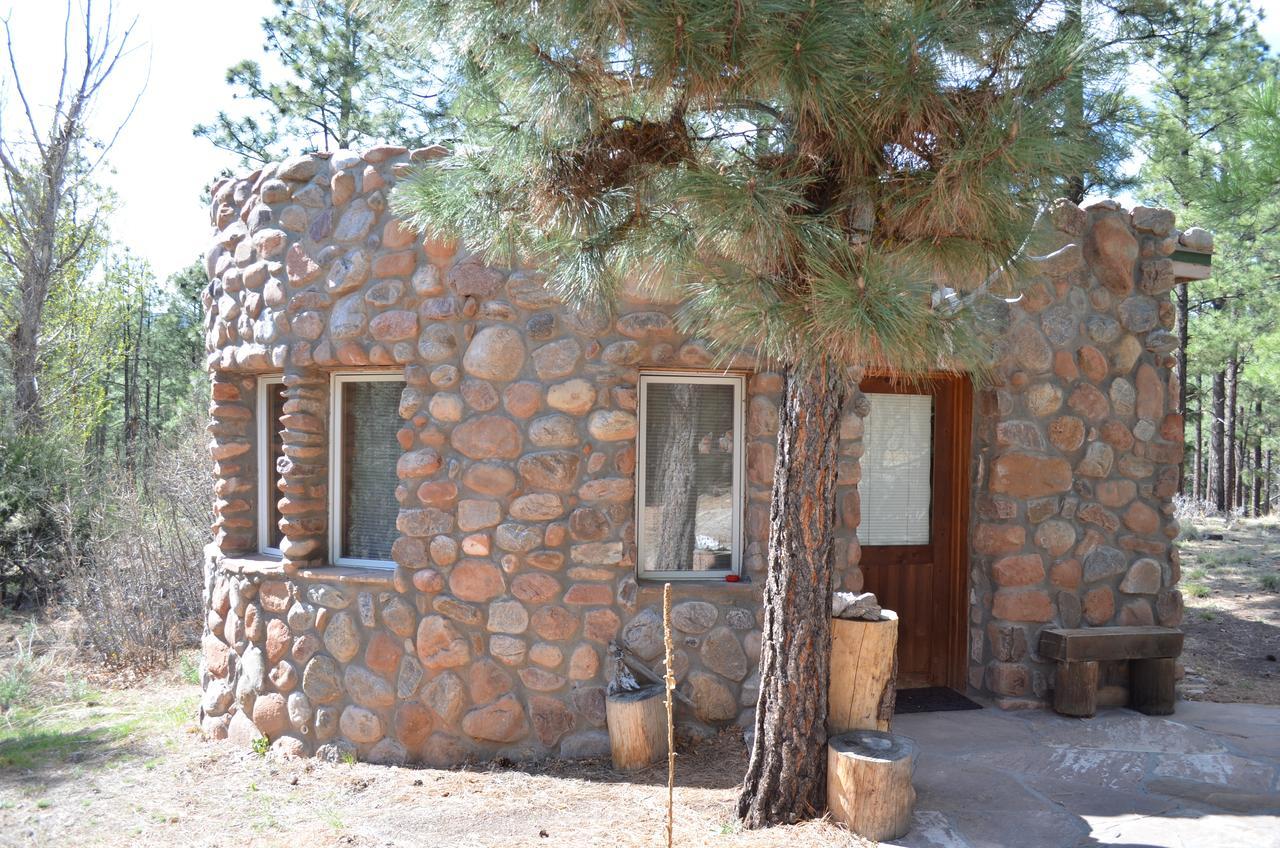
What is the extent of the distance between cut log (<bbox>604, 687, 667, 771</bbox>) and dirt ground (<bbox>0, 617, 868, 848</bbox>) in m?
0.08

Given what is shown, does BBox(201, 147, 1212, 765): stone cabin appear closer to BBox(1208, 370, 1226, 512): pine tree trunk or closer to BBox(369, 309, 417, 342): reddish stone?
BBox(369, 309, 417, 342): reddish stone

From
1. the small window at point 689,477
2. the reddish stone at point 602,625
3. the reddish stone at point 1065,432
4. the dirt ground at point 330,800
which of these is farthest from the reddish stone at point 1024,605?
the reddish stone at point 602,625

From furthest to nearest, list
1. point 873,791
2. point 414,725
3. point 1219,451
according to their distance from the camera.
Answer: point 1219,451, point 414,725, point 873,791

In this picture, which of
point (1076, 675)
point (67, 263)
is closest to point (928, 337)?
point (1076, 675)

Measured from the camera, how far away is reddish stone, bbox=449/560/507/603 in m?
4.84

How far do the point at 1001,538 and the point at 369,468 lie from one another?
3635 mm

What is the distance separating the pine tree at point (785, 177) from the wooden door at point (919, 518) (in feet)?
6.17

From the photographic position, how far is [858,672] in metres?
3.80

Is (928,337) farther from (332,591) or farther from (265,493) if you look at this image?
(265,493)

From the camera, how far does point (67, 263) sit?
1346 centimetres

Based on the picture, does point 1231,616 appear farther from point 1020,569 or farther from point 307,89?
point 307,89

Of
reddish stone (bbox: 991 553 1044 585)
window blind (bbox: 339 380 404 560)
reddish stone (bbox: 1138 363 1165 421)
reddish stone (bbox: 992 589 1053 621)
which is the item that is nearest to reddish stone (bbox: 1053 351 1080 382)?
reddish stone (bbox: 1138 363 1165 421)

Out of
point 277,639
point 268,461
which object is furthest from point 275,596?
point 268,461

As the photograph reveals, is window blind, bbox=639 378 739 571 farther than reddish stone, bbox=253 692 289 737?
No
